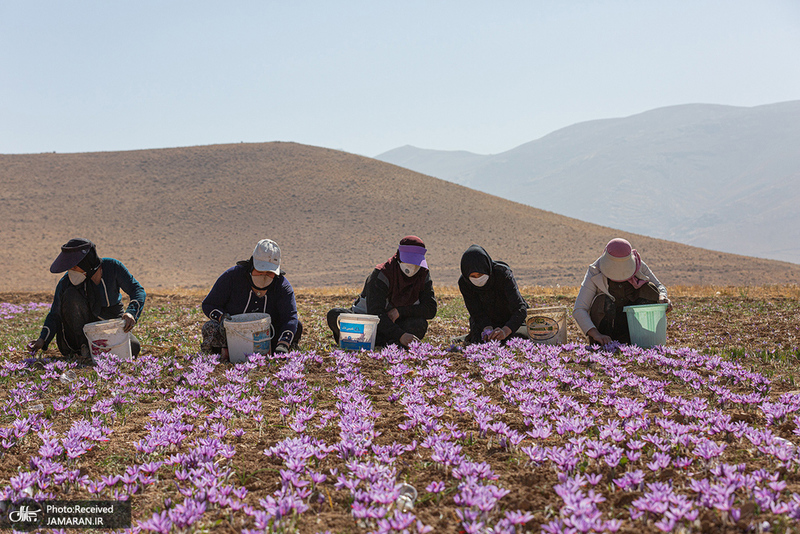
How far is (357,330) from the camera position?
257 inches

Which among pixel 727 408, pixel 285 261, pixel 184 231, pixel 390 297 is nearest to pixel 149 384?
pixel 390 297

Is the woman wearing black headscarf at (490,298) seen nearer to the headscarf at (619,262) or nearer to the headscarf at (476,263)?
the headscarf at (476,263)

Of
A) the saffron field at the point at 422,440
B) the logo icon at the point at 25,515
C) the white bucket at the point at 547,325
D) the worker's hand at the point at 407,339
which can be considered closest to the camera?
the saffron field at the point at 422,440

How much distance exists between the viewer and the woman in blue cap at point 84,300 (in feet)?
20.5

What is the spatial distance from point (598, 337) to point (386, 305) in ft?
8.02

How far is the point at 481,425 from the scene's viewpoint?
3.61 m

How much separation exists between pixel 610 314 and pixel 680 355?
104 cm

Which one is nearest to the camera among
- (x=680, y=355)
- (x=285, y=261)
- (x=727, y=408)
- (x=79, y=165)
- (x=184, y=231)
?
(x=727, y=408)

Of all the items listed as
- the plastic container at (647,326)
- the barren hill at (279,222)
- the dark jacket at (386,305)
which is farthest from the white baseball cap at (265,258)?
the barren hill at (279,222)

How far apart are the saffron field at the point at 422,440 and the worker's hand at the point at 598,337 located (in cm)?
9

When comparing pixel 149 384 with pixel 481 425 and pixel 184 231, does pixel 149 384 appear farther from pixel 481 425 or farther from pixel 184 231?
pixel 184 231

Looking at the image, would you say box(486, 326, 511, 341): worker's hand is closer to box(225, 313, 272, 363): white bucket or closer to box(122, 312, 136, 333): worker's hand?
box(225, 313, 272, 363): white bucket

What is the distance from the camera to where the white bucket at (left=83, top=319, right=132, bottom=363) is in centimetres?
597

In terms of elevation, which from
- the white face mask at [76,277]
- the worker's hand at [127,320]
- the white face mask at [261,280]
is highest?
the white face mask at [76,277]
